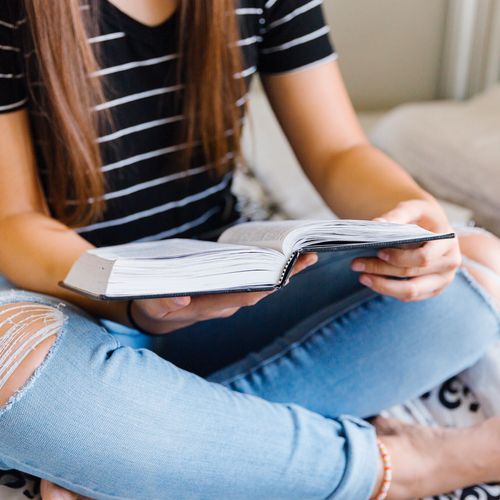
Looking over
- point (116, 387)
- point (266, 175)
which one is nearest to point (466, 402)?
point (116, 387)

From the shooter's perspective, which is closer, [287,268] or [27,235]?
[287,268]

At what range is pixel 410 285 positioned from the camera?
0.71m

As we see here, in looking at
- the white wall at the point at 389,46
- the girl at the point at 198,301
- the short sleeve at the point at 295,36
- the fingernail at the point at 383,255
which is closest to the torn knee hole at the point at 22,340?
the girl at the point at 198,301

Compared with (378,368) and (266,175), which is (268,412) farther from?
Result: (266,175)

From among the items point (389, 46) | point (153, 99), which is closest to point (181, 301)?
point (153, 99)

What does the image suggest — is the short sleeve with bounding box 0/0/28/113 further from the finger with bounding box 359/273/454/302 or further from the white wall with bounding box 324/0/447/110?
the white wall with bounding box 324/0/447/110

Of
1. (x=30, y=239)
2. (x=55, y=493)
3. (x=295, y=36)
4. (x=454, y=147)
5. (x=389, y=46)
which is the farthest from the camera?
(x=389, y=46)

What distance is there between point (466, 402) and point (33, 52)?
2.04 feet

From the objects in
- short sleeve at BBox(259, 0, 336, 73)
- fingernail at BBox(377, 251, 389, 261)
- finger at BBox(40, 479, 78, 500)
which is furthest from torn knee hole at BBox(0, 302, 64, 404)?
short sleeve at BBox(259, 0, 336, 73)

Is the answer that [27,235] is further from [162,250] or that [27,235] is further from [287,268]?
[287,268]

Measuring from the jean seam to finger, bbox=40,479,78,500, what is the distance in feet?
0.65

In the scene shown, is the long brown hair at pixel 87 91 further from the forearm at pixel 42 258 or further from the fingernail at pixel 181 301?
the fingernail at pixel 181 301

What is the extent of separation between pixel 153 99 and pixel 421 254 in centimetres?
38

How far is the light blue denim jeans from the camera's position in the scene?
62 centimetres
